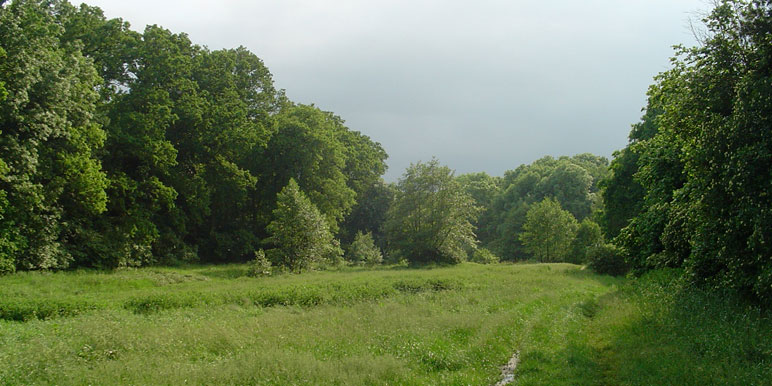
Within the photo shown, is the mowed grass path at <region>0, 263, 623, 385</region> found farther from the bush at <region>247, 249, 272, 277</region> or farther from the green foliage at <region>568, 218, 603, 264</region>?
the green foliage at <region>568, 218, 603, 264</region>

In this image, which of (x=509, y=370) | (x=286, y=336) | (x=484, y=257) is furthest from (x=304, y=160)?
(x=509, y=370)

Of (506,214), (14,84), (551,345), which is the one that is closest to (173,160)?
(14,84)

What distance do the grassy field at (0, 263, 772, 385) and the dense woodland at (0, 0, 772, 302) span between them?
202 cm

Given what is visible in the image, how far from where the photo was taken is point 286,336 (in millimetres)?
11586

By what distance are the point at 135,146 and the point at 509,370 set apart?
32.2 meters

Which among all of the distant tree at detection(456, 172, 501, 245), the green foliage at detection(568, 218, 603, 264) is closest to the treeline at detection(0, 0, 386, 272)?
the green foliage at detection(568, 218, 603, 264)

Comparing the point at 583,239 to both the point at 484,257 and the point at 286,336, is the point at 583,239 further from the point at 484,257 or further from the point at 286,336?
the point at 286,336

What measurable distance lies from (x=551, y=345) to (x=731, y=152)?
628cm

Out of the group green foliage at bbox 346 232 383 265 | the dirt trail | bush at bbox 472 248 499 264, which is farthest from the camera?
bush at bbox 472 248 499 264

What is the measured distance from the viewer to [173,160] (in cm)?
3472

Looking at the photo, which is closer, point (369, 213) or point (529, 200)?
point (369, 213)

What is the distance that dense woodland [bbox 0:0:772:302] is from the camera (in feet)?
35.7

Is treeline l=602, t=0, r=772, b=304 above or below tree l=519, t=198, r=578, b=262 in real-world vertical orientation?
above

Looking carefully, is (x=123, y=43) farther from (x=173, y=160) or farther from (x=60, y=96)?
(x=60, y=96)
